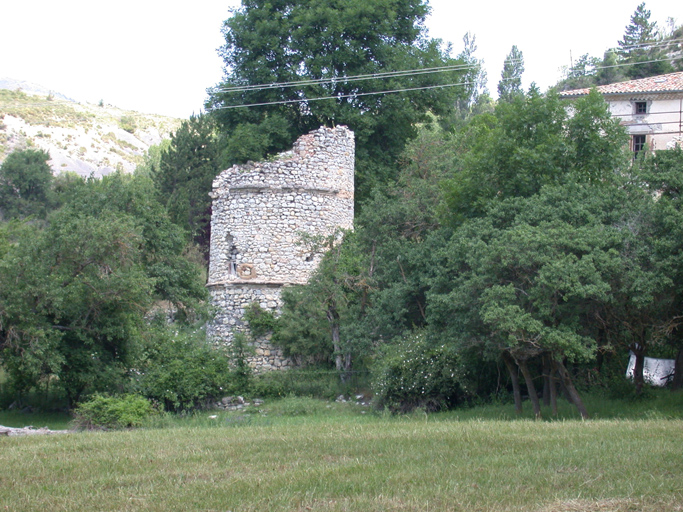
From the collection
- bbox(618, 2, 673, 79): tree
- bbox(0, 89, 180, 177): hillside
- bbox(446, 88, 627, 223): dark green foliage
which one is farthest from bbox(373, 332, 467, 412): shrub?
bbox(0, 89, 180, 177): hillside

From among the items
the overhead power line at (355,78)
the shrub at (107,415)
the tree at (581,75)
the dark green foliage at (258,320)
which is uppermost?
the tree at (581,75)

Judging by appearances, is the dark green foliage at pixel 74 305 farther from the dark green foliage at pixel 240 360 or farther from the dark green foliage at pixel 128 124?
the dark green foliage at pixel 128 124

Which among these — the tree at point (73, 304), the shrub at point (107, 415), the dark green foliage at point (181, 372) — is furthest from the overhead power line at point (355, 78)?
the shrub at point (107, 415)

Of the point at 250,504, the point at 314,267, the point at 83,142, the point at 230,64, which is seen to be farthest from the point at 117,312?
the point at 83,142

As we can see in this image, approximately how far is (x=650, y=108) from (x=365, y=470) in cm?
3046

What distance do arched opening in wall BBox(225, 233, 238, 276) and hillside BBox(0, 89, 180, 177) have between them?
1874 inches

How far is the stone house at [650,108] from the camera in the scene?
33.7 m

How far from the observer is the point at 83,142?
3273 inches

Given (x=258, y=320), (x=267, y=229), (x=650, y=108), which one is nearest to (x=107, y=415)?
(x=258, y=320)

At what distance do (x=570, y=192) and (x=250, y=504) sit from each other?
1254 cm

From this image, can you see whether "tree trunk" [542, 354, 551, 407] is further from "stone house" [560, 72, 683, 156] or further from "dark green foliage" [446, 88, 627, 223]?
"stone house" [560, 72, 683, 156]

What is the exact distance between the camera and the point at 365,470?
881 centimetres

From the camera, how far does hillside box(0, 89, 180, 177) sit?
250ft

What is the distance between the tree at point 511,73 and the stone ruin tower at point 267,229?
4034 centimetres
